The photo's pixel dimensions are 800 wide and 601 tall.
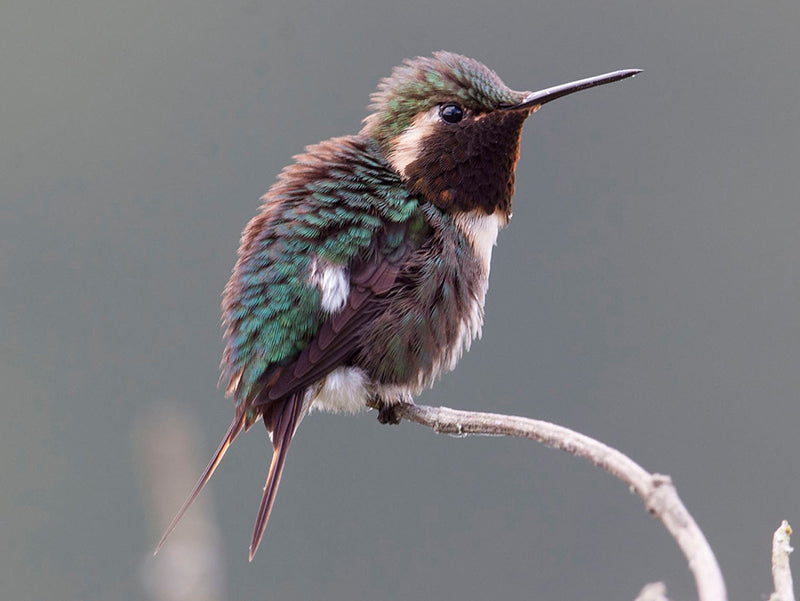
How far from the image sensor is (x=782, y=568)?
1.95 metres

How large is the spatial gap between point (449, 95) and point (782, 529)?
2.34 metres

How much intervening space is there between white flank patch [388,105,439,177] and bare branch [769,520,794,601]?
2.20 m

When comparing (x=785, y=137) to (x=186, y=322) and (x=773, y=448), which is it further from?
(x=186, y=322)

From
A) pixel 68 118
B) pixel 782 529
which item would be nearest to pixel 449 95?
pixel 782 529

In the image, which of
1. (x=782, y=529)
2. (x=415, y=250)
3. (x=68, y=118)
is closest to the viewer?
(x=782, y=529)

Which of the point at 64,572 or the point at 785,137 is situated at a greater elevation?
the point at 785,137

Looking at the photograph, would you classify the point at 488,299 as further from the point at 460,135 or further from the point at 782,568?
the point at 782,568

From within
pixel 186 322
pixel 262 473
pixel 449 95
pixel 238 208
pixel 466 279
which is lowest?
pixel 262 473

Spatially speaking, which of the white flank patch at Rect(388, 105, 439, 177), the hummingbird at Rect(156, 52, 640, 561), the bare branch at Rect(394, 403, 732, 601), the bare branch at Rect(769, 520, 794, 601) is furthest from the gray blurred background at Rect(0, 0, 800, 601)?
the bare branch at Rect(769, 520, 794, 601)

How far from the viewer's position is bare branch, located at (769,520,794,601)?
1.78 m

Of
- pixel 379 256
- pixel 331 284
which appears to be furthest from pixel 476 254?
pixel 331 284

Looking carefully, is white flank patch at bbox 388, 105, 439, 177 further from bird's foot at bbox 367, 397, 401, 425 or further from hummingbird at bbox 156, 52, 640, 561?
bird's foot at bbox 367, 397, 401, 425

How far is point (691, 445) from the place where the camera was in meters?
19.6

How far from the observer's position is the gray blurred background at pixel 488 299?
17984mm
